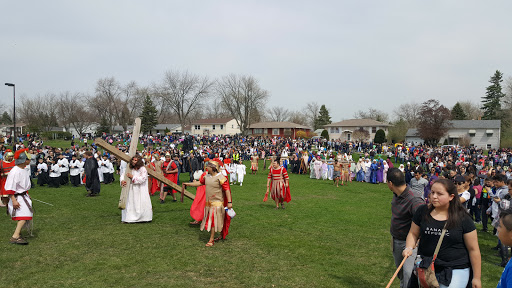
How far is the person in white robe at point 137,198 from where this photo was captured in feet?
29.4

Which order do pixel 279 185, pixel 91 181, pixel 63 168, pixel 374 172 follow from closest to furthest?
pixel 279 185 < pixel 91 181 < pixel 63 168 < pixel 374 172

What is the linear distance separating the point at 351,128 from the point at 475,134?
19793 mm

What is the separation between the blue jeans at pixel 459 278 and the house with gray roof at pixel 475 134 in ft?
173

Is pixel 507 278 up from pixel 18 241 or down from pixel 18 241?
up

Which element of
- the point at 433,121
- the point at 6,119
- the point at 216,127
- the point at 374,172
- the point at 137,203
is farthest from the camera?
the point at 6,119

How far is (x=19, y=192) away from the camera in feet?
22.1

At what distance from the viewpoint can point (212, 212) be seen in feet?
23.7

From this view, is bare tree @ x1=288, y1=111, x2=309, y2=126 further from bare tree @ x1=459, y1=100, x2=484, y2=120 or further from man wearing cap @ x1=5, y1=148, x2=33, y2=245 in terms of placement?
man wearing cap @ x1=5, y1=148, x2=33, y2=245

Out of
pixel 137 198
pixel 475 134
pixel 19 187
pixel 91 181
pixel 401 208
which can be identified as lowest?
pixel 91 181

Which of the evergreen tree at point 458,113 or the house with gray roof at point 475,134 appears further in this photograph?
the evergreen tree at point 458,113

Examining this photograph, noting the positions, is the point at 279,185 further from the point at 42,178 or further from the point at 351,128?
the point at 351,128

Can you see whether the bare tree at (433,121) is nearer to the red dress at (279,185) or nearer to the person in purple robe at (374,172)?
the person in purple robe at (374,172)

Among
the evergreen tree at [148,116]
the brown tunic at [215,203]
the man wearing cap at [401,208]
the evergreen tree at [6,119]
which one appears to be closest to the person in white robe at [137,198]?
the brown tunic at [215,203]

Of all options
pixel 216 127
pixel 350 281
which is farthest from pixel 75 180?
pixel 216 127
